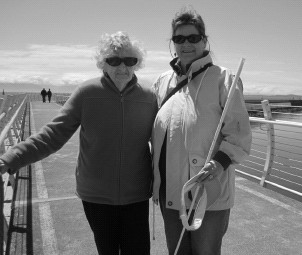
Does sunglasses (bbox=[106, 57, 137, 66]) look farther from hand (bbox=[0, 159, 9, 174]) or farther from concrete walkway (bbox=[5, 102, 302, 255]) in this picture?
concrete walkway (bbox=[5, 102, 302, 255])

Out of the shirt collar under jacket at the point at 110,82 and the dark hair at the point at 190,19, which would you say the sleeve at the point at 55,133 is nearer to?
the shirt collar under jacket at the point at 110,82

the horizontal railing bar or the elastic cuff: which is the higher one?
the elastic cuff

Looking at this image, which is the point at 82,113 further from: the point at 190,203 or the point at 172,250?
the point at 172,250

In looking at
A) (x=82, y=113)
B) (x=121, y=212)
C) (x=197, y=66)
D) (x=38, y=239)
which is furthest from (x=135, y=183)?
(x=38, y=239)

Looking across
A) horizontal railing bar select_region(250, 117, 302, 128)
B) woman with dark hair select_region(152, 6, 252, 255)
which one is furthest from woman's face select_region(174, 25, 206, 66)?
horizontal railing bar select_region(250, 117, 302, 128)

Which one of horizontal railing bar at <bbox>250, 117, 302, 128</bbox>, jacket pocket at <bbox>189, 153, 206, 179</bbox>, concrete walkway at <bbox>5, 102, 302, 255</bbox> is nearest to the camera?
jacket pocket at <bbox>189, 153, 206, 179</bbox>

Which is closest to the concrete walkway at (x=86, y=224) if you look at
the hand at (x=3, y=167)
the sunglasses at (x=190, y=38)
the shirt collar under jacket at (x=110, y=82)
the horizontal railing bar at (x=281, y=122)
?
the horizontal railing bar at (x=281, y=122)

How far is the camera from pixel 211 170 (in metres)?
1.94

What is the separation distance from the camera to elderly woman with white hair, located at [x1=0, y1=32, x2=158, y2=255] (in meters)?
2.22

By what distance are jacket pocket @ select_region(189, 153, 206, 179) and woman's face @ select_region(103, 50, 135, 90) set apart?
69 centimetres

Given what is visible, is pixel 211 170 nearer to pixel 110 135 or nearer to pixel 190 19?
pixel 110 135

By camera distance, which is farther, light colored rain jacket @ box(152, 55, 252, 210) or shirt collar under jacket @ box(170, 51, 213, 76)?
shirt collar under jacket @ box(170, 51, 213, 76)

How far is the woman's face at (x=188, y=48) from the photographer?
216 cm

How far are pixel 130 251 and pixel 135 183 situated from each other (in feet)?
1.73
